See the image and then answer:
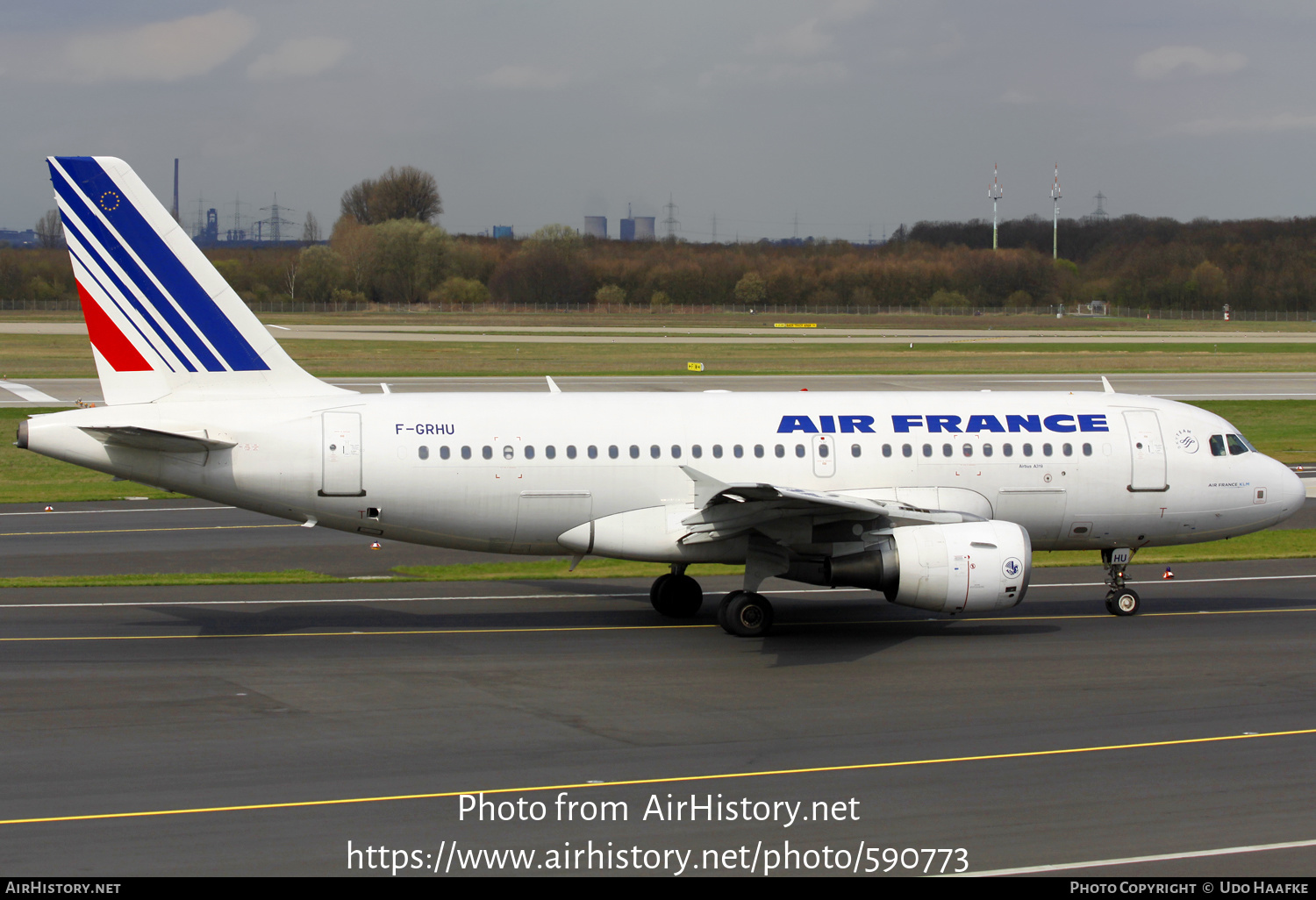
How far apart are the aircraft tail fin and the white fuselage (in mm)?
529

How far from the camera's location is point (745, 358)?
293ft

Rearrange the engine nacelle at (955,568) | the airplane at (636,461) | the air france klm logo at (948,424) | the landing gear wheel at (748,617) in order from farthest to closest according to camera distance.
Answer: the air france klm logo at (948,424) < the landing gear wheel at (748,617) < the airplane at (636,461) < the engine nacelle at (955,568)

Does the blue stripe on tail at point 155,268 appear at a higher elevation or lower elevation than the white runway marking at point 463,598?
higher

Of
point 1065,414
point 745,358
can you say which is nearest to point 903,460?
point 1065,414

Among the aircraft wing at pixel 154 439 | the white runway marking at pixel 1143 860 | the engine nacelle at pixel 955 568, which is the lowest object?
the white runway marking at pixel 1143 860

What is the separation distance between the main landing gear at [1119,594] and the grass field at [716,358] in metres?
53.6

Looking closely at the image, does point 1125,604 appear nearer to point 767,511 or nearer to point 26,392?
point 767,511

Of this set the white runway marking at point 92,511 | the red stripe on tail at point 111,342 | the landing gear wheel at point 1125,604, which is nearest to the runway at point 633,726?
the landing gear wheel at point 1125,604

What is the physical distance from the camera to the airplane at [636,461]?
2128cm

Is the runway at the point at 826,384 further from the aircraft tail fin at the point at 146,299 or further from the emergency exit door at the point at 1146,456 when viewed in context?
the emergency exit door at the point at 1146,456

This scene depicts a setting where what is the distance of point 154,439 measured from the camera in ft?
69.1

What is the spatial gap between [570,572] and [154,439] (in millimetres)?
10219
